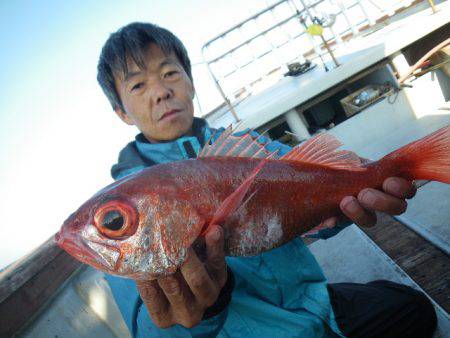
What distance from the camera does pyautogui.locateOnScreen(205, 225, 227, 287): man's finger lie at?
1065 millimetres

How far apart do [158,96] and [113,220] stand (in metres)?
1.19

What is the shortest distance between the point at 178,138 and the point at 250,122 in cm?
283

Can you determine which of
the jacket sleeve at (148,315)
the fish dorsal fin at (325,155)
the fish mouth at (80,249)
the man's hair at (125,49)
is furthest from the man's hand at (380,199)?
the man's hair at (125,49)

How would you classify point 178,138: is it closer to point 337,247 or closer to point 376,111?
point 337,247

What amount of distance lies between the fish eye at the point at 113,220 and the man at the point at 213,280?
30 cm

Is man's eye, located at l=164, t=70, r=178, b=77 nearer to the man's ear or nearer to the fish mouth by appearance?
the man's ear

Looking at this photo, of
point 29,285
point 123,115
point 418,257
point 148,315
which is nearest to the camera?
point 148,315

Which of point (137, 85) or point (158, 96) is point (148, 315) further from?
point (137, 85)

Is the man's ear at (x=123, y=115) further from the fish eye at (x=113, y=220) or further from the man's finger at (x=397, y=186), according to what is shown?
the man's finger at (x=397, y=186)

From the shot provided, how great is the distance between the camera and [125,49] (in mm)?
2070

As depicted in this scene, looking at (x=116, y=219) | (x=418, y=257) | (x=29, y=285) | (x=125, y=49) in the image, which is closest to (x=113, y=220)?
(x=116, y=219)

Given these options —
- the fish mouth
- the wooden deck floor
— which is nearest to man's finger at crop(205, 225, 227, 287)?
the fish mouth

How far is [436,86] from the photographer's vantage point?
4.64 m

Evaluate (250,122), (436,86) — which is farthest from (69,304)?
(436,86)
